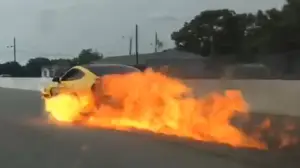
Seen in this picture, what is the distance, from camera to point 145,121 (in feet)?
56.9

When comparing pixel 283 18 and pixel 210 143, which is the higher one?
pixel 283 18

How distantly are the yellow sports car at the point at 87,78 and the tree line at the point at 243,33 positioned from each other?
12999 millimetres

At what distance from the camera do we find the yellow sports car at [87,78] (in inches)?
732

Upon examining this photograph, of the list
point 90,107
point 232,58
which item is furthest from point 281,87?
point 232,58

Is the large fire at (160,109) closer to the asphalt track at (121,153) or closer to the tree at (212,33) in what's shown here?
the asphalt track at (121,153)

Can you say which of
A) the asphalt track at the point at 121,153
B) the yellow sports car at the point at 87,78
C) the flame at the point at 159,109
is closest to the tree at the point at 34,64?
the yellow sports car at the point at 87,78

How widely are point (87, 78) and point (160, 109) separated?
10.4 ft

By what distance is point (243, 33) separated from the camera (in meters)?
51.2

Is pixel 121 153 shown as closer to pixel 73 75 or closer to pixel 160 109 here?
pixel 160 109

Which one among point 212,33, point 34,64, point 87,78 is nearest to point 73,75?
point 87,78

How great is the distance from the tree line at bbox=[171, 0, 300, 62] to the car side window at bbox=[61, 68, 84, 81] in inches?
510

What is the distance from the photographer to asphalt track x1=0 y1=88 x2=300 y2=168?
10398mm

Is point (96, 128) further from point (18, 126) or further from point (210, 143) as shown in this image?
point (210, 143)

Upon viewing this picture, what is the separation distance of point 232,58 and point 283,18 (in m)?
12.9
